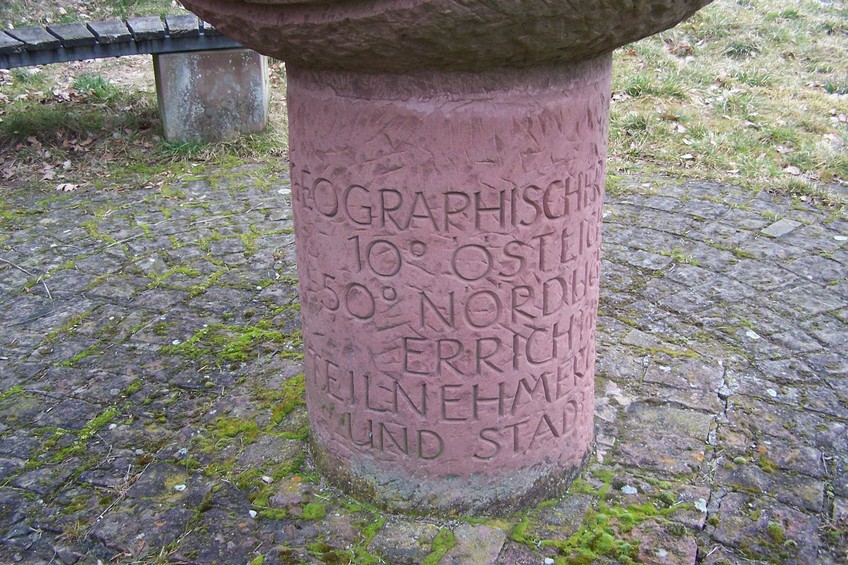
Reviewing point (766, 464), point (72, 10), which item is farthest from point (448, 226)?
point (72, 10)

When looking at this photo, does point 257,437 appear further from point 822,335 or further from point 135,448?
point 822,335

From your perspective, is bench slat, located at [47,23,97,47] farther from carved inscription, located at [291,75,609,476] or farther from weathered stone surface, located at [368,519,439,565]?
weathered stone surface, located at [368,519,439,565]

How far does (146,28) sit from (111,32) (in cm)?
22

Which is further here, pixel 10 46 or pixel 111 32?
pixel 111 32

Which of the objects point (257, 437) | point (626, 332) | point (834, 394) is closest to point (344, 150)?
point (257, 437)

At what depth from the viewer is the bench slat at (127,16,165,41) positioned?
5164mm

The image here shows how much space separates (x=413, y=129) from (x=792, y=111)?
4.68 m

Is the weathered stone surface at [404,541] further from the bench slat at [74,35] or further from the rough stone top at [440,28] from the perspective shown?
the bench slat at [74,35]

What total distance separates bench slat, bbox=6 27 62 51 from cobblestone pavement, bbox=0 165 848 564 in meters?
1.05

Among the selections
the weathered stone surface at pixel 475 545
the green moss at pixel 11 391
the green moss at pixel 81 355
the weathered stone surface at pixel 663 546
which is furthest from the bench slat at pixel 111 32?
the weathered stone surface at pixel 663 546


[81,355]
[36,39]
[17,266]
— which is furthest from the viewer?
[36,39]

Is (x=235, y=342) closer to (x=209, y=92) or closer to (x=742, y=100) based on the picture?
(x=209, y=92)

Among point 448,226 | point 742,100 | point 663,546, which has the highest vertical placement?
point 448,226

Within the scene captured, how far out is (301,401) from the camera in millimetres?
2930
